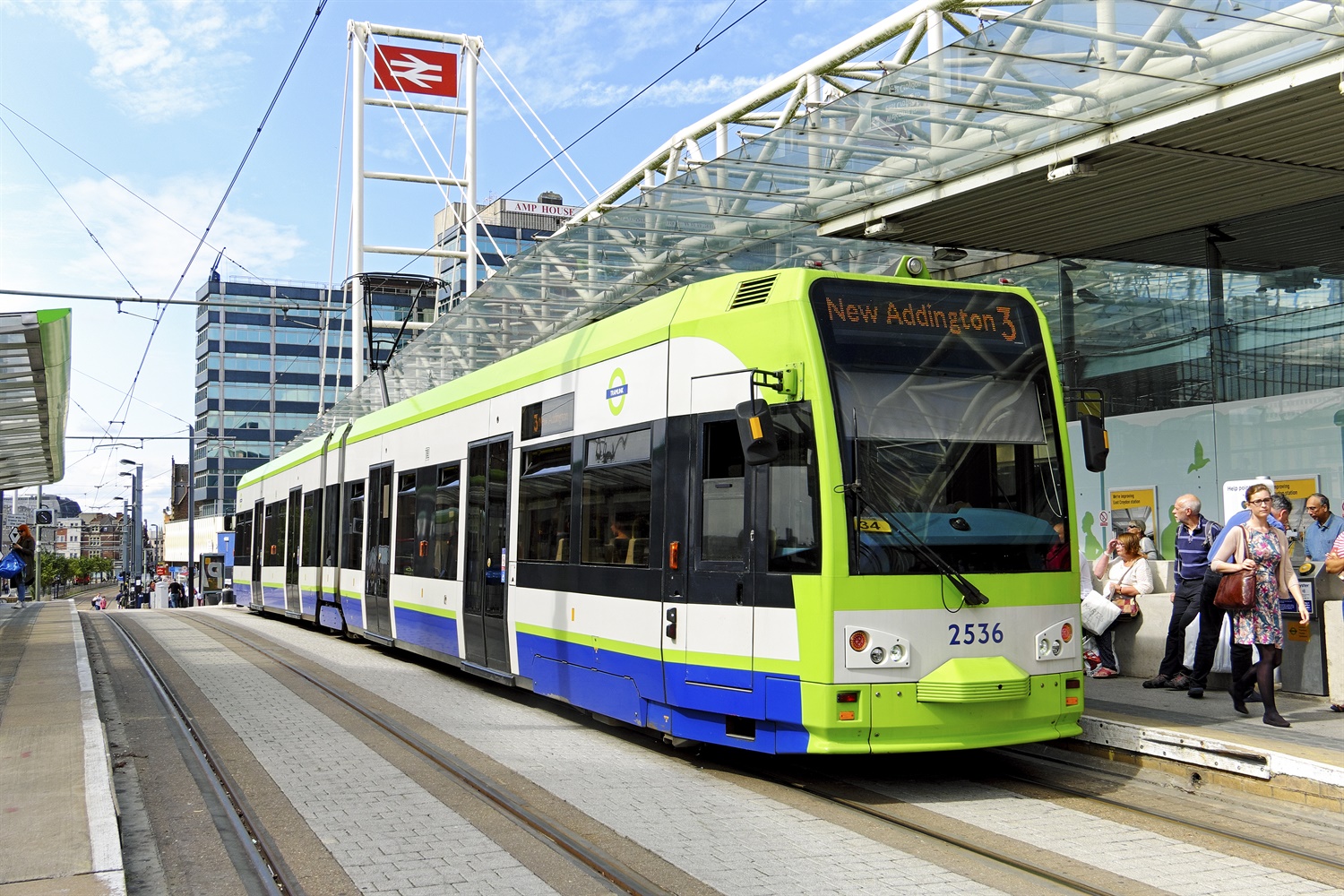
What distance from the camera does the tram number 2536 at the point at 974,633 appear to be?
25.2 ft

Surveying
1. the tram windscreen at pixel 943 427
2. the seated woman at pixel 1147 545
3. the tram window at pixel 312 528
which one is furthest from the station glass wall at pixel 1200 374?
the tram window at pixel 312 528

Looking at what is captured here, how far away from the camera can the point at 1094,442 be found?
27.8 ft

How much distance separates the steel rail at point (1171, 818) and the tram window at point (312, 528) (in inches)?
563

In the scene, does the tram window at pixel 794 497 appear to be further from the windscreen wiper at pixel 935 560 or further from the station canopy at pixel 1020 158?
the station canopy at pixel 1020 158

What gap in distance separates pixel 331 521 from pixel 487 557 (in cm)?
857

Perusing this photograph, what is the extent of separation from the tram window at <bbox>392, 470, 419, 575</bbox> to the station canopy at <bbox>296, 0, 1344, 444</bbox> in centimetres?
392

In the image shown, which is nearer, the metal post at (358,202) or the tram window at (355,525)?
the tram window at (355,525)

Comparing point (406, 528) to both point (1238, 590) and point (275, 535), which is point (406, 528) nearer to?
point (1238, 590)

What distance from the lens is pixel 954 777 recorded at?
8.41 meters

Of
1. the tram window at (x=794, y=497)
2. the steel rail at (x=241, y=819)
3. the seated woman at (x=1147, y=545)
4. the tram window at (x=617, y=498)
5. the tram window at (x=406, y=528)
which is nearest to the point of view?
the steel rail at (x=241, y=819)

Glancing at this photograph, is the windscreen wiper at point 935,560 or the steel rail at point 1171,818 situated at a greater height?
the windscreen wiper at point 935,560

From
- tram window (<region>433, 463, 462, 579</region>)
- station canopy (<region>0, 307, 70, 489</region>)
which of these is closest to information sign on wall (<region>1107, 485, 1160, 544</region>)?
tram window (<region>433, 463, 462, 579</region>)

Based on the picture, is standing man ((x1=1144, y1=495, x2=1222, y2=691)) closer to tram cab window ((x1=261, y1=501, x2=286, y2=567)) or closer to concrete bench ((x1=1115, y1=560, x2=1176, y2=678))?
concrete bench ((x1=1115, y1=560, x2=1176, y2=678))

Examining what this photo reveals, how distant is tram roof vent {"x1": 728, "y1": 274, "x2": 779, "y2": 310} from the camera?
26.8ft
